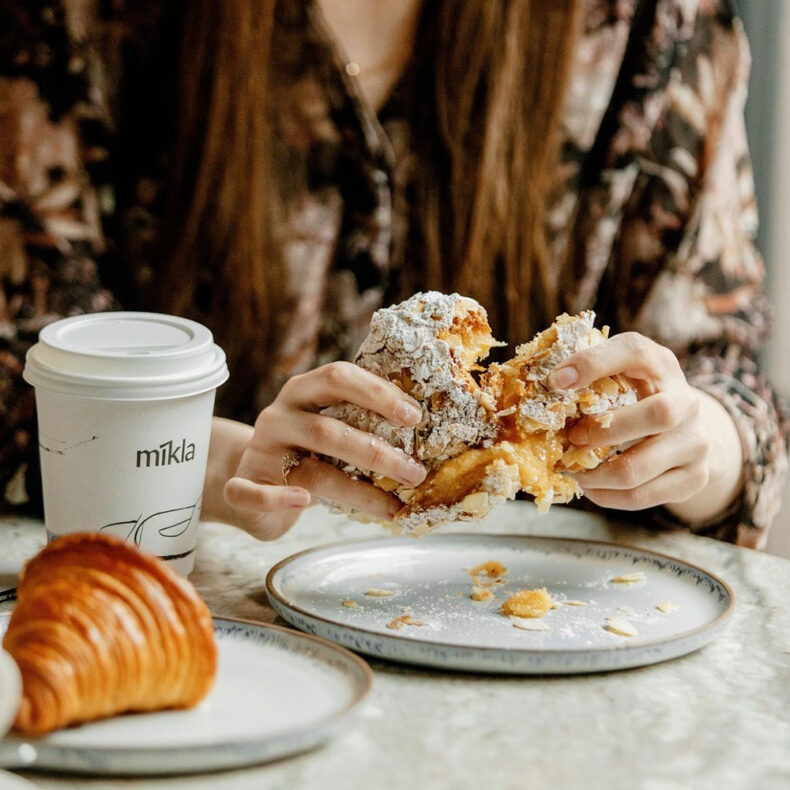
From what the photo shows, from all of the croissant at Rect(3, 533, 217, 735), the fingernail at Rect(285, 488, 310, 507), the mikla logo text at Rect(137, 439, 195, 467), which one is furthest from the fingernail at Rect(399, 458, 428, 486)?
the croissant at Rect(3, 533, 217, 735)

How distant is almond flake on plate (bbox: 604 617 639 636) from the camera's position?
37.0 inches

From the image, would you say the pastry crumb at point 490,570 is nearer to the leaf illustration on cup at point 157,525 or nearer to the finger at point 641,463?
the finger at point 641,463

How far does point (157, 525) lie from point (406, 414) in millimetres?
261

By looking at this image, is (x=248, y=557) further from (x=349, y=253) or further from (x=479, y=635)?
(x=349, y=253)

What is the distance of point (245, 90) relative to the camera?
5.14ft

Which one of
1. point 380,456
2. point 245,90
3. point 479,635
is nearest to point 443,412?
point 380,456

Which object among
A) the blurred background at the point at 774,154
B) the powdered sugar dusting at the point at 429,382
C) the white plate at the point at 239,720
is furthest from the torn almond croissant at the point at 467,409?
the blurred background at the point at 774,154

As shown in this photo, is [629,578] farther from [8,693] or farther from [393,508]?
[8,693]

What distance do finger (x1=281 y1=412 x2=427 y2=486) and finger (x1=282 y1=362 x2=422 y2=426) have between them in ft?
0.08

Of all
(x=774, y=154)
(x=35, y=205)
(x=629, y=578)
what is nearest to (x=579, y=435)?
(x=629, y=578)

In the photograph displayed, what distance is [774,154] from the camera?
2.29 meters

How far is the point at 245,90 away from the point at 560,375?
31.8 inches

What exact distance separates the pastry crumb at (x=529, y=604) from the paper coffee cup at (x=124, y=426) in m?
0.32

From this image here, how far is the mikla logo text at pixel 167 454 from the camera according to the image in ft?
3.24
